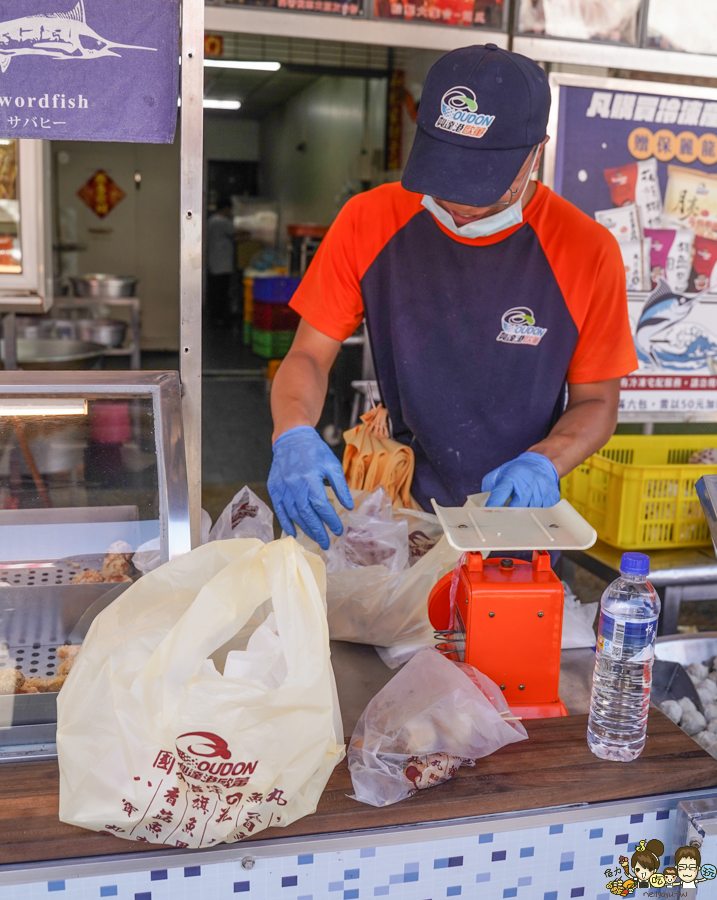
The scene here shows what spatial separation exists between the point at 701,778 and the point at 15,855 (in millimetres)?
895

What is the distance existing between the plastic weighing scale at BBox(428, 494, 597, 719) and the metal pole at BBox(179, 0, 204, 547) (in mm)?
444

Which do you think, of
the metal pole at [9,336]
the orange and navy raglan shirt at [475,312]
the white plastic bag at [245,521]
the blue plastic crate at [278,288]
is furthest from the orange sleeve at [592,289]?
the blue plastic crate at [278,288]

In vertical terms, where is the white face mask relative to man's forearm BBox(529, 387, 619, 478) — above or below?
above

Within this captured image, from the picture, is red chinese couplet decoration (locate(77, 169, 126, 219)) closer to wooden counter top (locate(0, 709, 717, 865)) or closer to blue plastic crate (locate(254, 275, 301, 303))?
blue plastic crate (locate(254, 275, 301, 303))

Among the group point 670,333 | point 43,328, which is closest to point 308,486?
point 670,333

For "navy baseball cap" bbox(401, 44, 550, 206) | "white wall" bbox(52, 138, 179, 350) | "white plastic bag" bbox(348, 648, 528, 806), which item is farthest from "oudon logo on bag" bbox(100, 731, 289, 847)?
"white wall" bbox(52, 138, 179, 350)

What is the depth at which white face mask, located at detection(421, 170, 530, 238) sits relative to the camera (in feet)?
6.11

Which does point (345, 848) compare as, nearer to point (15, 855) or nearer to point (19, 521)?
point (15, 855)

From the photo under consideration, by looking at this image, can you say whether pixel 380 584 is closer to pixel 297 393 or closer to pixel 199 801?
pixel 297 393

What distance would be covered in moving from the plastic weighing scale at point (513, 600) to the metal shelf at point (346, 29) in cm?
222

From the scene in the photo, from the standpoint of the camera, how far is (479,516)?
1371 mm

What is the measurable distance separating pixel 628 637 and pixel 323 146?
12026 millimetres

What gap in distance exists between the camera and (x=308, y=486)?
160cm

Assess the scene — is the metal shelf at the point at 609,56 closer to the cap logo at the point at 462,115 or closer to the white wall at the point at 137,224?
the cap logo at the point at 462,115
